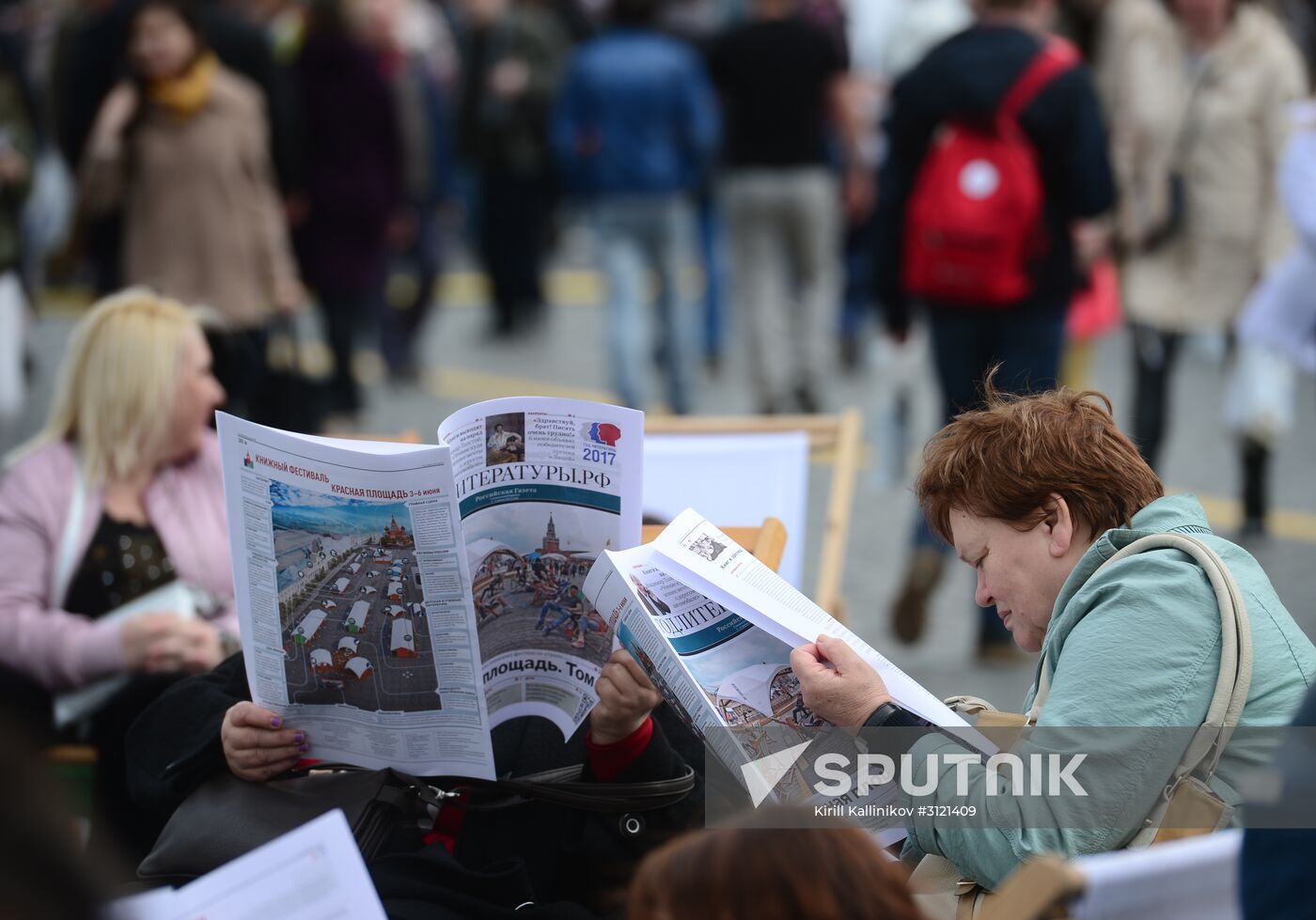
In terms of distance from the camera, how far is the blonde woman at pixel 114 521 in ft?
9.21

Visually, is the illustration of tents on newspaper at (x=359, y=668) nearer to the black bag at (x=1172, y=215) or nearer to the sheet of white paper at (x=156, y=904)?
the sheet of white paper at (x=156, y=904)

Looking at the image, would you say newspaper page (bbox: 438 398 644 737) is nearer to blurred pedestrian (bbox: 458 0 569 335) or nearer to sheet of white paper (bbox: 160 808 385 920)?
sheet of white paper (bbox: 160 808 385 920)

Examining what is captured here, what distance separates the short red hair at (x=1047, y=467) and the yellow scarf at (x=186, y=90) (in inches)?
163

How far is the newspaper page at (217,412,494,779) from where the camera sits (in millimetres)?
1888

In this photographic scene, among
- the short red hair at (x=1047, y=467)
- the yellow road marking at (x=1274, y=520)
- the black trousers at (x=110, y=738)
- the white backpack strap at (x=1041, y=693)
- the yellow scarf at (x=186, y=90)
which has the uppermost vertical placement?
the yellow scarf at (x=186, y=90)

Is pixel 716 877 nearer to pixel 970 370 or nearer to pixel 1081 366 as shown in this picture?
pixel 970 370

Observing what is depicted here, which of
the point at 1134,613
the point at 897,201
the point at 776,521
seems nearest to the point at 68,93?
the point at 897,201

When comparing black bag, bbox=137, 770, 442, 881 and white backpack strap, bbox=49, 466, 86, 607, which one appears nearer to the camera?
black bag, bbox=137, 770, 442, 881

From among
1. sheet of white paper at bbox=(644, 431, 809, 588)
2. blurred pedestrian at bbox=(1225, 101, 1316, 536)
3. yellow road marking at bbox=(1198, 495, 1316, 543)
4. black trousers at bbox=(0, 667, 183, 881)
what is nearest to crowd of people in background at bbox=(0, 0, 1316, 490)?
yellow road marking at bbox=(1198, 495, 1316, 543)

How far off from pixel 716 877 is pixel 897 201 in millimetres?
3457

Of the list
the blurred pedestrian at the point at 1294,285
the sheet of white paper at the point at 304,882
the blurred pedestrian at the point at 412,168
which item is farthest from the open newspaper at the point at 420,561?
the blurred pedestrian at the point at 412,168

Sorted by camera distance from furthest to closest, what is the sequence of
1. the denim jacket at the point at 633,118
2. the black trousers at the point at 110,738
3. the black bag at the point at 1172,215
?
the denim jacket at the point at 633,118, the black bag at the point at 1172,215, the black trousers at the point at 110,738

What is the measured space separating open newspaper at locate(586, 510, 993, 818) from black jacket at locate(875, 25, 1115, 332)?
2.53 m

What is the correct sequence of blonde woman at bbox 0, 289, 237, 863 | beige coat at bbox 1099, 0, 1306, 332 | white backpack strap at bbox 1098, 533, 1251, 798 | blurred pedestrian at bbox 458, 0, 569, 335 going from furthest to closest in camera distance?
blurred pedestrian at bbox 458, 0, 569, 335 → beige coat at bbox 1099, 0, 1306, 332 → blonde woman at bbox 0, 289, 237, 863 → white backpack strap at bbox 1098, 533, 1251, 798
